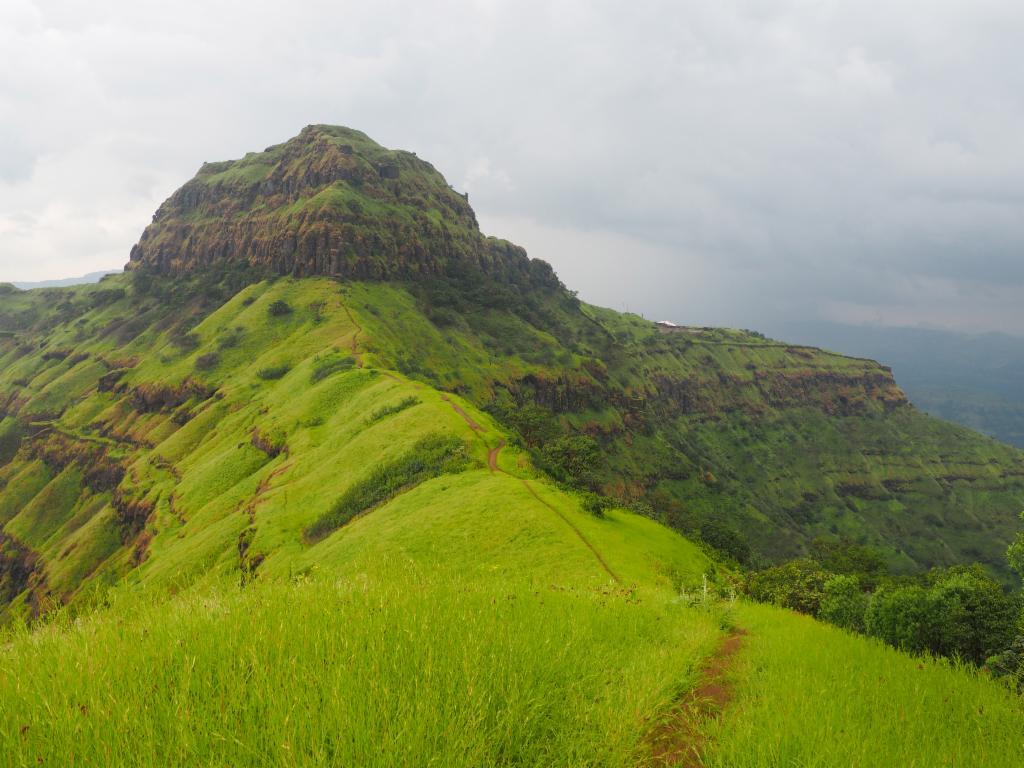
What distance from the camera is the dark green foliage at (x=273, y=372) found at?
85562mm

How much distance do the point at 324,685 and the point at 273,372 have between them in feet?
302

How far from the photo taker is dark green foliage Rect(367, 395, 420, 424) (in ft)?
167

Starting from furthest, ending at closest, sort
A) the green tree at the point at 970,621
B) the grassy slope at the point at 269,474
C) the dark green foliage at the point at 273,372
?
the dark green foliage at the point at 273,372 < the grassy slope at the point at 269,474 < the green tree at the point at 970,621

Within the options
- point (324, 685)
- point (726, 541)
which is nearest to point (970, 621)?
point (324, 685)

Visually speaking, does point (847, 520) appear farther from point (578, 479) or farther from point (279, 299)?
point (279, 299)

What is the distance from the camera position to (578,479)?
147ft

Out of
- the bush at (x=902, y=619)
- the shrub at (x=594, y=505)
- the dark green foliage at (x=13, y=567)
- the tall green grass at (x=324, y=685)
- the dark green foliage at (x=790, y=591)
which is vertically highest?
the tall green grass at (x=324, y=685)

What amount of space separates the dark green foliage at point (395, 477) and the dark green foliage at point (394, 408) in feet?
33.3

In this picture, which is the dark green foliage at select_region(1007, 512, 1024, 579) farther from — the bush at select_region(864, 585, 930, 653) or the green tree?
the bush at select_region(864, 585, 930, 653)

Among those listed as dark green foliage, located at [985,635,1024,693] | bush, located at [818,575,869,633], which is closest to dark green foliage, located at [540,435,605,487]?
bush, located at [818,575,869,633]

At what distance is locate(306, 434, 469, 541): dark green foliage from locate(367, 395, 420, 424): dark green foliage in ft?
33.3

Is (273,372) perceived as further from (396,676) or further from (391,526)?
(396,676)

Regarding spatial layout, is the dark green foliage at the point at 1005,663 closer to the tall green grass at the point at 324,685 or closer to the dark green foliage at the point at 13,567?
the tall green grass at the point at 324,685

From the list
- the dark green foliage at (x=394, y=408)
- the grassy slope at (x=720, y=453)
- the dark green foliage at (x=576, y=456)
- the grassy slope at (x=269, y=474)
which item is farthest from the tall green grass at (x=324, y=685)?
the grassy slope at (x=720, y=453)
